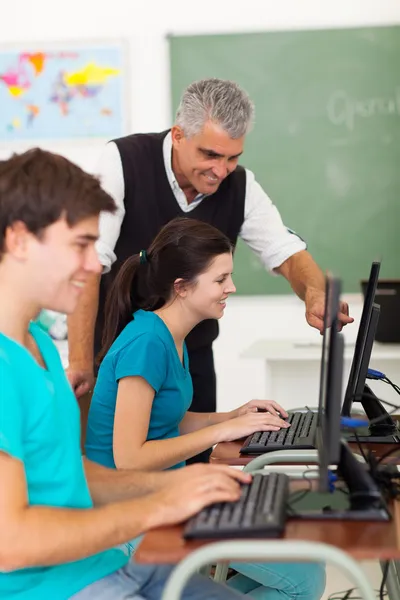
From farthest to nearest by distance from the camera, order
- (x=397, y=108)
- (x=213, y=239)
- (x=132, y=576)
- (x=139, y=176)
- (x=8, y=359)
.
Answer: (x=397, y=108)
(x=139, y=176)
(x=213, y=239)
(x=132, y=576)
(x=8, y=359)

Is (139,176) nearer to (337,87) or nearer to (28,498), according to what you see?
(28,498)

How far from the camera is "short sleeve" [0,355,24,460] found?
42.2 inches

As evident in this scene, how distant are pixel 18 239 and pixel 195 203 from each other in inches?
58.5

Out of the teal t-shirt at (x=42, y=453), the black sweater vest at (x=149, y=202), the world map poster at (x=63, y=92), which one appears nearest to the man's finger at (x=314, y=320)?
the black sweater vest at (x=149, y=202)

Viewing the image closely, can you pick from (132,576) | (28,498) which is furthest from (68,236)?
(132,576)

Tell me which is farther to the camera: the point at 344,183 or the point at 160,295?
the point at 344,183

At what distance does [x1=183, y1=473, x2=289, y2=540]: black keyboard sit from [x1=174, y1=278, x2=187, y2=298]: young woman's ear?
809 mm

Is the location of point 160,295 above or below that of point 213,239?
below

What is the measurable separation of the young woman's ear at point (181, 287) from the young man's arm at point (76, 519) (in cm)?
87

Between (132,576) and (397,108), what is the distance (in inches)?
123

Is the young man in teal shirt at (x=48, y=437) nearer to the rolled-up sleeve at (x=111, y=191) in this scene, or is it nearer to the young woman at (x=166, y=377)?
the young woman at (x=166, y=377)

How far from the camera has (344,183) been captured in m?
4.05

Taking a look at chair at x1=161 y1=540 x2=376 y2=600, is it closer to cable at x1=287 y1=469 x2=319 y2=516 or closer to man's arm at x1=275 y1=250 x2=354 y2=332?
cable at x1=287 y1=469 x2=319 y2=516

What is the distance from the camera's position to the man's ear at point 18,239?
1150 millimetres
